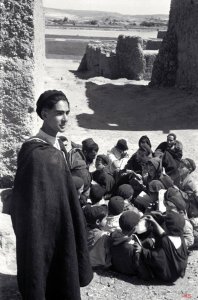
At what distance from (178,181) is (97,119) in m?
5.68

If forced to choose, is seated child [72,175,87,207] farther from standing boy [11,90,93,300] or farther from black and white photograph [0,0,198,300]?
standing boy [11,90,93,300]

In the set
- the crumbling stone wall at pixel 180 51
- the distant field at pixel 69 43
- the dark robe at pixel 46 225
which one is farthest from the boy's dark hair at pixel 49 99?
the distant field at pixel 69 43

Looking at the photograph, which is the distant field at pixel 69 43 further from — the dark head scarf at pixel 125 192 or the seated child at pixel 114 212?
the seated child at pixel 114 212

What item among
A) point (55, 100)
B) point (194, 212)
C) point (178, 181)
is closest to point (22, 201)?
point (55, 100)

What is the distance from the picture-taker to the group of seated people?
403 cm

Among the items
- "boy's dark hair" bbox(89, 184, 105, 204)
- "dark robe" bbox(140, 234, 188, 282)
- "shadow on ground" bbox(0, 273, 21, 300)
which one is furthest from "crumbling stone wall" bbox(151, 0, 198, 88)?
"shadow on ground" bbox(0, 273, 21, 300)

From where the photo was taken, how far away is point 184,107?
11391 millimetres

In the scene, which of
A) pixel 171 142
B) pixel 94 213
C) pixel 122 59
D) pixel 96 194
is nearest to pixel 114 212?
pixel 94 213

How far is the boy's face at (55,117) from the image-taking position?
9.74ft

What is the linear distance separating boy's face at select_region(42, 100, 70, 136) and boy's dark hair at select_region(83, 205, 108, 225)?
1527mm

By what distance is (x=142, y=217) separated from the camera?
430 centimetres

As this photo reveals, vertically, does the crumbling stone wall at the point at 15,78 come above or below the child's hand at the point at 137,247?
above

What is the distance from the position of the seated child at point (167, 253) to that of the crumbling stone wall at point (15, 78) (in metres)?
1.56

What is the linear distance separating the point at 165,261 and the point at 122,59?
1443 cm
